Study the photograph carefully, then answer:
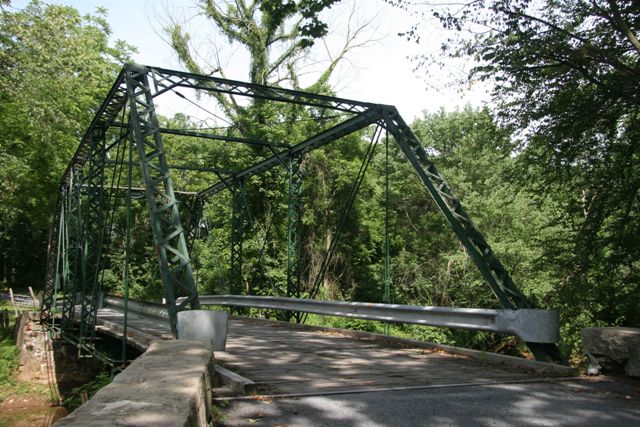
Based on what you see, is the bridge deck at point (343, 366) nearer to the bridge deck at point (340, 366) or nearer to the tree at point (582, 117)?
the bridge deck at point (340, 366)

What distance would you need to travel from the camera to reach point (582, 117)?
991cm

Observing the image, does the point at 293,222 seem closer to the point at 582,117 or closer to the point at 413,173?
the point at 582,117

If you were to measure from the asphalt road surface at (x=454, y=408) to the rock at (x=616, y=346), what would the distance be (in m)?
0.41

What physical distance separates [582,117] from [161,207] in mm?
7191

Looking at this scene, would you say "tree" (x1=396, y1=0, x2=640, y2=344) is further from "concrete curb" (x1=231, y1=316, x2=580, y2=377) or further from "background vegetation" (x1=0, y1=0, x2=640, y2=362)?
"concrete curb" (x1=231, y1=316, x2=580, y2=377)

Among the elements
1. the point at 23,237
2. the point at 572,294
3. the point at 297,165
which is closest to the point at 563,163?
the point at 572,294

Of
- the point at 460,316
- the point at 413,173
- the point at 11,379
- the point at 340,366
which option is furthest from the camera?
the point at 413,173

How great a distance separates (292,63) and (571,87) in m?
20.1

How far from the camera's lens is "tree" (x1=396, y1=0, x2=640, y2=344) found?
29.4ft

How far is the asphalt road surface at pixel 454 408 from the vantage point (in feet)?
13.9

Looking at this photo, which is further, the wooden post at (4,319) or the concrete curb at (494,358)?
the wooden post at (4,319)

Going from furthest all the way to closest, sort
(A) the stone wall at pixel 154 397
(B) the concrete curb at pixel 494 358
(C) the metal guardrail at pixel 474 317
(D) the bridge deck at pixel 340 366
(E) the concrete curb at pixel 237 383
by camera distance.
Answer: (C) the metal guardrail at pixel 474 317
(B) the concrete curb at pixel 494 358
(D) the bridge deck at pixel 340 366
(E) the concrete curb at pixel 237 383
(A) the stone wall at pixel 154 397

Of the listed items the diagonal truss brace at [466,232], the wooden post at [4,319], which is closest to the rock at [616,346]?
the diagonal truss brace at [466,232]

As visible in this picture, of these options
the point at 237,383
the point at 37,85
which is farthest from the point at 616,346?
the point at 37,85
